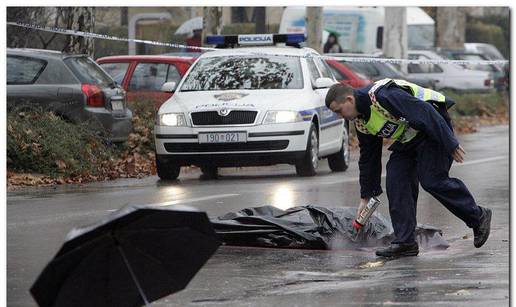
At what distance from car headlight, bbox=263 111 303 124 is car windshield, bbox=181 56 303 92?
74cm

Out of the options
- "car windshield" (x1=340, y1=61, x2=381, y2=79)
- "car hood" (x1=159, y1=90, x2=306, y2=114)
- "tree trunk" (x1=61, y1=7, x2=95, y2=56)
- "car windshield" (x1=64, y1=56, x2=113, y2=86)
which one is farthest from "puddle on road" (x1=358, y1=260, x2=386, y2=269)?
"car windshield" (x1=340, y1=61, x2=381, y2=79)

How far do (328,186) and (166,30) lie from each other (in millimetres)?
25705

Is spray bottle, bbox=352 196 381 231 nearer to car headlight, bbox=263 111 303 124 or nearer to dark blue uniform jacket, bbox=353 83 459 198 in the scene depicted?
dark blue uniform jacket, bbox=353 83 459 198

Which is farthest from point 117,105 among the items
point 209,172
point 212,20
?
point 212,20

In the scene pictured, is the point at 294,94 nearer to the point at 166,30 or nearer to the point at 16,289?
the point at 16,289

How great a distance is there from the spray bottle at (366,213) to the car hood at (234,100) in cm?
581

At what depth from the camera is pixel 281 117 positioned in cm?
1545

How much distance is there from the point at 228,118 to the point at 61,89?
2387 mm

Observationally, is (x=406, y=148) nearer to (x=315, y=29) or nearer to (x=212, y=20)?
(x=212, y=20)

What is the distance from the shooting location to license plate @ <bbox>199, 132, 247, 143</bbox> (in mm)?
15305

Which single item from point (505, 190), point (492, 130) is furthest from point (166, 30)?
point (505, 190)

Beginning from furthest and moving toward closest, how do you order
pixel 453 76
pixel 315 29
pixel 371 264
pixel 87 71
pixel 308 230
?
pixel 453 76 → pixel 315 29 → pixel 87 71 → pixel 308 230 → pixel 371 264

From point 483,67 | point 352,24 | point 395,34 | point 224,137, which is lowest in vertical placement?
point 483,67

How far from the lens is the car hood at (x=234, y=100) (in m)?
15.4
